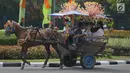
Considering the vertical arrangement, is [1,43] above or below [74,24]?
below

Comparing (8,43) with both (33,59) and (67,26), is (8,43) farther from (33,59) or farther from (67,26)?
(67,26)

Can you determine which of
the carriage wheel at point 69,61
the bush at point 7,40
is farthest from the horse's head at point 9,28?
the bush at point 7,40

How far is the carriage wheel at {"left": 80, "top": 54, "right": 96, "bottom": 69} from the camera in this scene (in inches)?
616

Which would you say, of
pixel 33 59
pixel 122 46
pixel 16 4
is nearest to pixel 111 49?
pixel 122 46

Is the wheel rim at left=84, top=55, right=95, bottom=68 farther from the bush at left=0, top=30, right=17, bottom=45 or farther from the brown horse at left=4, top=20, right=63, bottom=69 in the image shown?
the bush at left=0, top=30, right=17, bottom=45

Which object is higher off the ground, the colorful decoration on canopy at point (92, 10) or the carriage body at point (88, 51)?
the colorful decoration on canopy at point (92, 10)

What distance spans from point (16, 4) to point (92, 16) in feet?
130

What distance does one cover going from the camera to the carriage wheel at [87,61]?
15656 millimetres

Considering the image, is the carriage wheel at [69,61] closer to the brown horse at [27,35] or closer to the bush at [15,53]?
the brown horse at [27,35]

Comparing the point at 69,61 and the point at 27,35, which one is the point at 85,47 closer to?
the point at 69,61

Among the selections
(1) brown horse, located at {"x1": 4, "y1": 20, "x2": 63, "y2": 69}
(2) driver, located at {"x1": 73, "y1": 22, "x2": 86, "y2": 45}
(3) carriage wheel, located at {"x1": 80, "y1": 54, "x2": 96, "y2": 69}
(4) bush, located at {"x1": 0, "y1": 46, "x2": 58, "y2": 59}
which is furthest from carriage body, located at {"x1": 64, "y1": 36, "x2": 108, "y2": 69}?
(4) bush, located at {"x1": 0, "y1": 46, "x2": 58, "y2": 59}

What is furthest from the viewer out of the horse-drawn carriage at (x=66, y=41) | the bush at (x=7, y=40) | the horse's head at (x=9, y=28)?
the bush at (x=7, y=40)

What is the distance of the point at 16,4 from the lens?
54.7 metres

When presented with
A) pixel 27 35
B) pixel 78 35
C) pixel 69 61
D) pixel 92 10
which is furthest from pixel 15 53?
pixel 92 10
